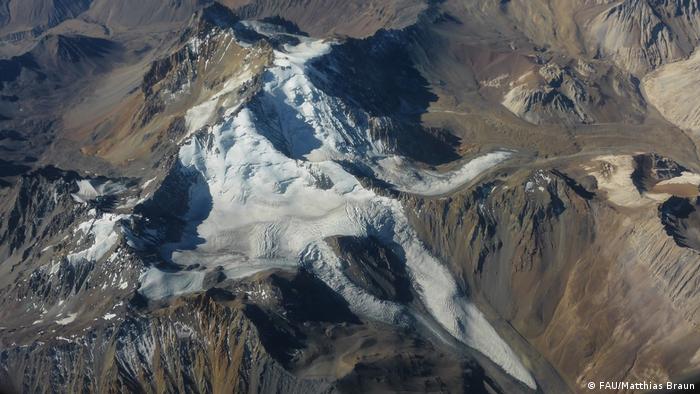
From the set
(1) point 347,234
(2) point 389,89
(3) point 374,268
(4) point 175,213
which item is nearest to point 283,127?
(4) point 175,213

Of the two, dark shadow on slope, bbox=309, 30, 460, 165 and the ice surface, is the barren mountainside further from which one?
dark shadow on slope, bbox=309, 30, 460, 165

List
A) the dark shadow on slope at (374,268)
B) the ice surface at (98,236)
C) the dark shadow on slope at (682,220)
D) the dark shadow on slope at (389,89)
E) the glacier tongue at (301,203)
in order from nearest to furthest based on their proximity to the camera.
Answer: the glacier tongue at (301,203) → the dark shadow on slope at (682,220) → the dark shadow on slope at (374,268) → the ice surface at (98,236) → the dark shadow on slope at (389,89)

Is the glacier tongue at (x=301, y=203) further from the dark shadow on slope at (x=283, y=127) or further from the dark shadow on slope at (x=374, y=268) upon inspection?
the dark shadow on slope at (x=374, y=268)

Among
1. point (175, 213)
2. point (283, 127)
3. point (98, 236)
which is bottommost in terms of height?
point (175, 213)

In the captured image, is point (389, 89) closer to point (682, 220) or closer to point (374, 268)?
point (374, 268)

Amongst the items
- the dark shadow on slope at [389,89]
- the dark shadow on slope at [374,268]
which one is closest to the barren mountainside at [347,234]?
the dark shadow on slope at [374,268]

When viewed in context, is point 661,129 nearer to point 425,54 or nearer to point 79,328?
point 425,54

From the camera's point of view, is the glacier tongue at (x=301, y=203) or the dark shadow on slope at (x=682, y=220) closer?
the glacier tongue at (x=301, y=203)

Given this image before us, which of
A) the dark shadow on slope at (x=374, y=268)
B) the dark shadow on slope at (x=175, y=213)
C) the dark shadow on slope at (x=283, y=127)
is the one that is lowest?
the dark shadow on slope at (x=374, y=268)
